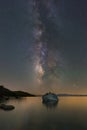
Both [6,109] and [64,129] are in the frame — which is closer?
[64,129]

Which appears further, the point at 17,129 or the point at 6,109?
the point at 6,109

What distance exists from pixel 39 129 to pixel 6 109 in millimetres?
69526

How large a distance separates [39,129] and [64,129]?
21.7 feet

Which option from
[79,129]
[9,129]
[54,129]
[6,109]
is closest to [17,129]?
[9,129]

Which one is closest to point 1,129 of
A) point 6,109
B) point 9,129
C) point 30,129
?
point 9,129

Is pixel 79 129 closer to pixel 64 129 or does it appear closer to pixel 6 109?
pixel 64 129

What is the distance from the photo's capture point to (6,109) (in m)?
139

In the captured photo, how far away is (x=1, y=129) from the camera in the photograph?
68.1 meters

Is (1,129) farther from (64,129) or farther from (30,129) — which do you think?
(64,129)

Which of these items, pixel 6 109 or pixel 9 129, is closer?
pixel 9 129

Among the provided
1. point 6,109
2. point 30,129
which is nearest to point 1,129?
point 30,129

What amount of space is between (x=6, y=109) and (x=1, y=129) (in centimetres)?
7149

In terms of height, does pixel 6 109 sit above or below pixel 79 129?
above

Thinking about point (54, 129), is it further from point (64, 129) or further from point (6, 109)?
point (6, 109)
